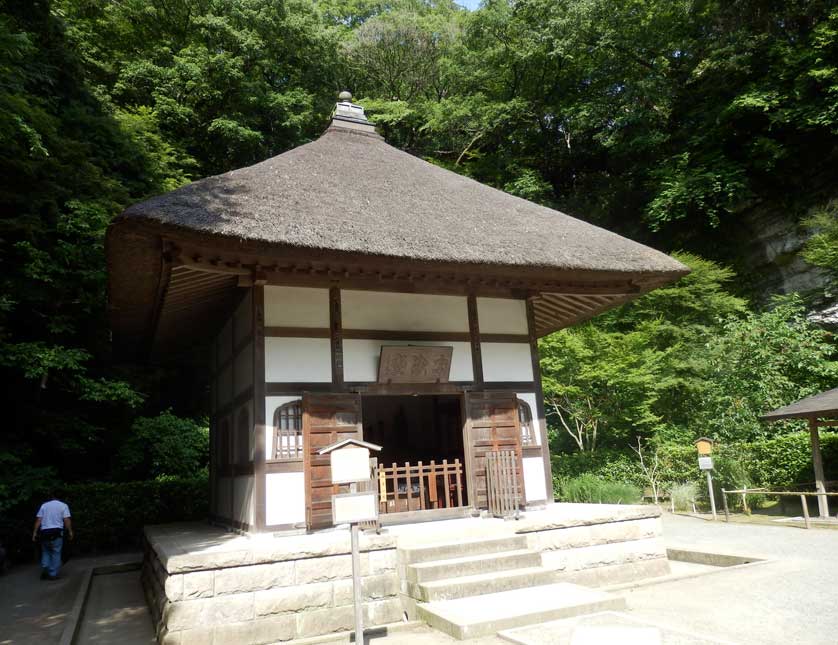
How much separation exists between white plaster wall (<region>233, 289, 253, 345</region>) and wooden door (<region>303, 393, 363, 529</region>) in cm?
128

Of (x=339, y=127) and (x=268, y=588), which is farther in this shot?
(x=339, y=127)

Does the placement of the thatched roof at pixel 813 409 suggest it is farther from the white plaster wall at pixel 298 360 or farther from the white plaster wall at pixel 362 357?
the white plaster wall at pixel 298 360

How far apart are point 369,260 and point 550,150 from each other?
19.2 m

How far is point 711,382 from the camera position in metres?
14.9

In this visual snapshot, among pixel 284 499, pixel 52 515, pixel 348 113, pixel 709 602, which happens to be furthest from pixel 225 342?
pixel 709 602

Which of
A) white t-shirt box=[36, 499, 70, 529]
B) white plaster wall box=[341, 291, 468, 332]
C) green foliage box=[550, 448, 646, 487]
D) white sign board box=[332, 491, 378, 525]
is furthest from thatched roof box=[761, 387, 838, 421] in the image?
white t-shirt box=[36, 499, 70, 529]

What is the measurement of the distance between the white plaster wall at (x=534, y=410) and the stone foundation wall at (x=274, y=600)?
3.08 metres

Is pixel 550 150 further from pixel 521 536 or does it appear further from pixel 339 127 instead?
pixel 521 536

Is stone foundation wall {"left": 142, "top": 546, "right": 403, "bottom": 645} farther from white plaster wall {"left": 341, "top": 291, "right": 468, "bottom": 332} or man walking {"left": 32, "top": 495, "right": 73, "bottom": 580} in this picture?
man walking {"left": 32, "top": 495, "right": 73, "bottom": 580}

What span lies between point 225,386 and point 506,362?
4.21 metres

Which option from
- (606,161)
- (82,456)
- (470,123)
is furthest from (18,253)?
(606,161)

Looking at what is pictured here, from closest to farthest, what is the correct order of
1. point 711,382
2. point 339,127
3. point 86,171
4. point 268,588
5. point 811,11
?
point 268,588 < point 339,127 < point 86,171 < point 711,382 < point 811,11

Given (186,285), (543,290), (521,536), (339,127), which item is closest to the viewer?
(521,536)

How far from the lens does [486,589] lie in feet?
17.8
